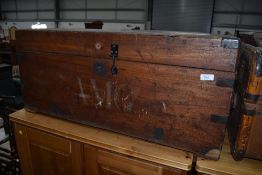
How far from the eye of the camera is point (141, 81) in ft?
2.27

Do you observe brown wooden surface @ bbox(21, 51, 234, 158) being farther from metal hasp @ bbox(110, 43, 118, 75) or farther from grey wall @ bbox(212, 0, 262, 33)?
grey wall @ bbox(212, 0, 262, 33)

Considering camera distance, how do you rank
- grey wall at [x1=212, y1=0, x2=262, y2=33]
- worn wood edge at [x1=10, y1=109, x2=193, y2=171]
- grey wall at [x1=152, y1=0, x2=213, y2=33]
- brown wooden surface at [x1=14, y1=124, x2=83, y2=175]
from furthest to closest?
grey wall at [x1=152, y1=0, x2=213, y2=33] → grey wall at [x1=212, y1=0, x2=262, y2=33] → brown wooden surface at [x1=14, y1=124, x2=83, y2=175] → worn wood edge at [x1=10, y1=109, x2=193, y2=171]

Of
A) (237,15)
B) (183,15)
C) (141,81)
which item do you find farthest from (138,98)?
(237,15)

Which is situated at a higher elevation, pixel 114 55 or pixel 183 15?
pixel 183 15

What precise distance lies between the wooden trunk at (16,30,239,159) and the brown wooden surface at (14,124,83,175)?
115 millimetres

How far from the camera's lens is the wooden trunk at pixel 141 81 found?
600 millimetres

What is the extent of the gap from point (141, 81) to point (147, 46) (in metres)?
0.12

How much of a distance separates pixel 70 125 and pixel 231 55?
2.22ft

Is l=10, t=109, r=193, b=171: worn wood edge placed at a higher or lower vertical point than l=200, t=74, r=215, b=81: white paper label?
lower

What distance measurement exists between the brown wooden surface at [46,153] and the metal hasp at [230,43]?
2.08 feet

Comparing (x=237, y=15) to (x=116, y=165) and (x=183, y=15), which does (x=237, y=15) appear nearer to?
(x=183, y=15)

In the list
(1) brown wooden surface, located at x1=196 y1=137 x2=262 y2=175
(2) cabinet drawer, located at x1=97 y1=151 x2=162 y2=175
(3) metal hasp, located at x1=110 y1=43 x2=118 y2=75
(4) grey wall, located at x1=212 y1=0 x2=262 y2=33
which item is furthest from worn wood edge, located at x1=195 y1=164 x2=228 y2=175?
(4) grey wall, located at x1=212 y1=0 x2=262 y2=33

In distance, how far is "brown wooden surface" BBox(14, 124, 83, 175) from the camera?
0.82m

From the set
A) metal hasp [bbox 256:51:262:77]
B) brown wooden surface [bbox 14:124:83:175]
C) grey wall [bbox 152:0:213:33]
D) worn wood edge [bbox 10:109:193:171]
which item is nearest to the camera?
metal hasp [bbox 256:51:262:77]
